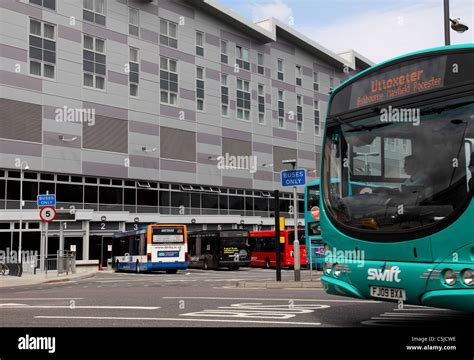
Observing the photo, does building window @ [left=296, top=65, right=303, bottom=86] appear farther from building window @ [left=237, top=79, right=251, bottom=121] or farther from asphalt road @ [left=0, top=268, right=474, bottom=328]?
asphalt road @ [left=0, top=268, right=474, bottom=328]

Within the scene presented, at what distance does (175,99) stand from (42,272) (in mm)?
19527

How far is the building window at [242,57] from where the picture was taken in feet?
176

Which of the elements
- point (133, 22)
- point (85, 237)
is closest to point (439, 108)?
point (85, 237)

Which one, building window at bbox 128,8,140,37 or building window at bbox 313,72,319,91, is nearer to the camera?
building window at bbox 128,8,140,37

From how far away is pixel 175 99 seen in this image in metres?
47.8

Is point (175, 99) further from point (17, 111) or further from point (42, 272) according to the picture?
point (42, 272)

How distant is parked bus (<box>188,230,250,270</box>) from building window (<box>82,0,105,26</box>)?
56.7 ft

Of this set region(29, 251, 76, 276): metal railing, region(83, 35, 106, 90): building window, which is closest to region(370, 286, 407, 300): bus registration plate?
region(29, 251, 76, 276): metal railing

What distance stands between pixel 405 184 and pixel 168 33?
43170 millimetres

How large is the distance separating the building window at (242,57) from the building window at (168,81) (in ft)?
25.2

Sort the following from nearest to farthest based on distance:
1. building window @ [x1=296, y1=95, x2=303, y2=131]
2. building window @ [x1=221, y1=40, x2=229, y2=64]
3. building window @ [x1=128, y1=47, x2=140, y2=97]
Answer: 1. building window @ [x1=128, y1=47, x2=140, y2=97]
2. building window @ [x1=221, y1=40, x2=229, y2=64]
3. building window @ [x1=296, y1=95, x2=303, y2=131]

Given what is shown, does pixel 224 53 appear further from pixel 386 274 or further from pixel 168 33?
pixel 386 274

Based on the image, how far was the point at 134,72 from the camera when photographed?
44.8 m

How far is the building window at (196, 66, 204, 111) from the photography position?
49500 mm
